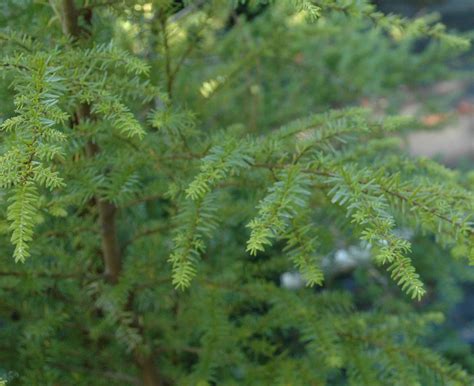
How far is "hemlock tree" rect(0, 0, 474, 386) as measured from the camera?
73 centimetres

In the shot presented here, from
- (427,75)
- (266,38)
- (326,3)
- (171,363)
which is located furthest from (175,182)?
(427,75)

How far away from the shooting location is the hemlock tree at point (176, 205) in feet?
2.41

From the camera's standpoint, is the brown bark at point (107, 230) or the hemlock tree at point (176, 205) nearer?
the hemlock tree at point (176, 205)

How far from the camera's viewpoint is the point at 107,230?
1.07 metres

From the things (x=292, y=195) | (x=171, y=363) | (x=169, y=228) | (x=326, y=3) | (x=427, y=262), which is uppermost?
(x=326, y=3)

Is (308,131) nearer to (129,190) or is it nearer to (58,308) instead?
(129,190)

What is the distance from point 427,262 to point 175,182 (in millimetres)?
1192

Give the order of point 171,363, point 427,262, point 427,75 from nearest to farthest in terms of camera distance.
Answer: point 171,363, point 427,262, point 427,75

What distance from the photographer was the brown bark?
92 centimetres

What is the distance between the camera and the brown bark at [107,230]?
0.92m

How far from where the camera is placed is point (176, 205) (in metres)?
0.98

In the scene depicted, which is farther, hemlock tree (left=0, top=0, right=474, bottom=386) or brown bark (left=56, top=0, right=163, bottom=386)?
brown bark (left=56, top=0, right=163, bottom=386)

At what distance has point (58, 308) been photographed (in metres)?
1.13

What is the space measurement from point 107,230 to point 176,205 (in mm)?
149
